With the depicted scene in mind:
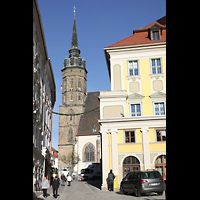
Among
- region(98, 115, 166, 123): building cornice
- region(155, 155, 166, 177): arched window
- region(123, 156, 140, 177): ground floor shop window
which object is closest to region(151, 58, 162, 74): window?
region(98, 115, 166, 123): building cornice

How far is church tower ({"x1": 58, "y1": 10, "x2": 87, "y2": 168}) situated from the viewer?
83938mm

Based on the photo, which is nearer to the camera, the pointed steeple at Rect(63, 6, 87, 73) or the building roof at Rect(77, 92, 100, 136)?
the building roof at Rect(77, 92, 100, 136)

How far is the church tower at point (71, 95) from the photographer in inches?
3305

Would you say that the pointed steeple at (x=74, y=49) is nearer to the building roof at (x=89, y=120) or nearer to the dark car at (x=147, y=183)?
the building roof at (x=89, y=120)

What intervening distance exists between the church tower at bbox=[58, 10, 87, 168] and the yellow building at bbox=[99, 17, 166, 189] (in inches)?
2150

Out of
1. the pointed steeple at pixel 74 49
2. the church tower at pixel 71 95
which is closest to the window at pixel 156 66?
the church tower at pixel 71 95

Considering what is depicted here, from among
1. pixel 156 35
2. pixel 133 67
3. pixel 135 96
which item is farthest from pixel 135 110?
pixel 156 35

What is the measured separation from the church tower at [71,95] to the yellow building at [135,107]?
179ft

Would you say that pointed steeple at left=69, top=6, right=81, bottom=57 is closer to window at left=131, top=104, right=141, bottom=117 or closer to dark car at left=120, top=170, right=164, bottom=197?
window at left=131, top=104, right=141, bottom=117
